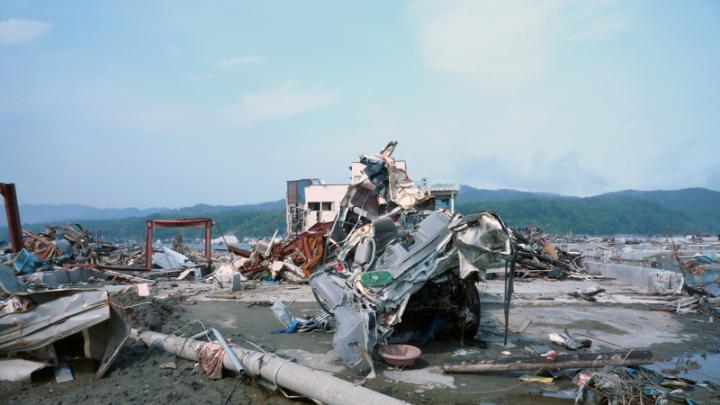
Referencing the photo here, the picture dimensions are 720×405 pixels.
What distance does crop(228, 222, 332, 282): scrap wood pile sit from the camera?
16500 mm

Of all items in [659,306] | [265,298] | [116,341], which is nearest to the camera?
[116,341]

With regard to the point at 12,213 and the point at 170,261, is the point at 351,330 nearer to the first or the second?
the point at 170,261

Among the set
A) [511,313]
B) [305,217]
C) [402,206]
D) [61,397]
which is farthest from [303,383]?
[305,217]

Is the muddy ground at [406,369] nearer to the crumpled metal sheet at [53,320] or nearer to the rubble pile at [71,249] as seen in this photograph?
the crumpled metal sheet at [53,320]

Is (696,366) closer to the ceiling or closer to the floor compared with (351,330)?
closer to the floor

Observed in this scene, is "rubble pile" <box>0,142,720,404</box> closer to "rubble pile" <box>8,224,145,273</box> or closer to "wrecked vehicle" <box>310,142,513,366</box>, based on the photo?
"wrecked vehicle" <box>310,142,513,366</box>

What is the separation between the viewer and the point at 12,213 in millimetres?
15922

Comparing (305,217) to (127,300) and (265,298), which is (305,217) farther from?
(127,300)

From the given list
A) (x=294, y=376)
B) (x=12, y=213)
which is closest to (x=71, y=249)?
(x=12, y=213)

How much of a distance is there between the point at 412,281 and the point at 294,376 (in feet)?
7.64

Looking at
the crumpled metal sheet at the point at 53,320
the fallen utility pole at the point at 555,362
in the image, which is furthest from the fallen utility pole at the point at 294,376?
the fallen utility pole at the point at 555,362

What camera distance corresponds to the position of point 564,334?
7.65m

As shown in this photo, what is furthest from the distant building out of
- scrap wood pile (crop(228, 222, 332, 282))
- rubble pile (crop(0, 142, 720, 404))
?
rubble pile (crop(0, 142, 720, 404))

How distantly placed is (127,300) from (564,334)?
934cm
